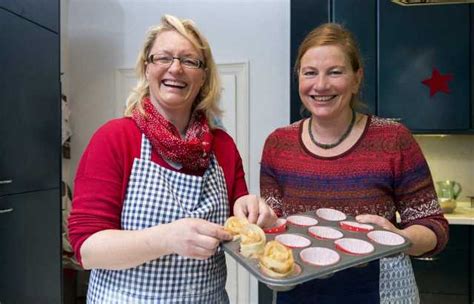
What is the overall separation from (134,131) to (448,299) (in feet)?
6.62

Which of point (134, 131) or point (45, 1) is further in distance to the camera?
point (45, 1)

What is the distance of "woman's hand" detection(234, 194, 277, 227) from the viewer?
94 cm

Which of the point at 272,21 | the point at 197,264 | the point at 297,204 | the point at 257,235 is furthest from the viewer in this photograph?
the point at 272,21

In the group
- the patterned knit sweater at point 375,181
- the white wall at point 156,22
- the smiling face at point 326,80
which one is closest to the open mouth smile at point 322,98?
the smiling face at point 326,80

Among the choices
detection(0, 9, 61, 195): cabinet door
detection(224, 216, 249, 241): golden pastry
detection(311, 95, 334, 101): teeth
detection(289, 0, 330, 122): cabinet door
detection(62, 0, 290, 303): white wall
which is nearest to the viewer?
detection(224, 216, 249, 241): golden pastry

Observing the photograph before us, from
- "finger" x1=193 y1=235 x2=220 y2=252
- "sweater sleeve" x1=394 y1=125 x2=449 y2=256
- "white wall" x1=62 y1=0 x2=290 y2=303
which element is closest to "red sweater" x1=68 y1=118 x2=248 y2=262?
"finger" x1=193 y1=235 x2=220 y2=252

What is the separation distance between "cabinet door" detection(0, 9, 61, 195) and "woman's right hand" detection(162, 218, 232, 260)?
4.48ft

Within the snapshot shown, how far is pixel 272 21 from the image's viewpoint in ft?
9.22

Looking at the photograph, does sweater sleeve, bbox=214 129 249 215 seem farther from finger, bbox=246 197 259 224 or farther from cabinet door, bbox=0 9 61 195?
cabinet door, bbox=0 9 61 195

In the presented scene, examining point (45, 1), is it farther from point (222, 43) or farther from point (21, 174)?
point (222, 43)

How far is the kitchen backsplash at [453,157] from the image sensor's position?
263cm

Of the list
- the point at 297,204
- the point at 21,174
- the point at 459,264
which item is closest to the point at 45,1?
the point at 21,174

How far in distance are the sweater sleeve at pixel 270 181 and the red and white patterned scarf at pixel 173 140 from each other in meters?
0.21

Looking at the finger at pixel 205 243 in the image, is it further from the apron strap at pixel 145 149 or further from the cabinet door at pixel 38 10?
the cabinet door at pixel 38 10
